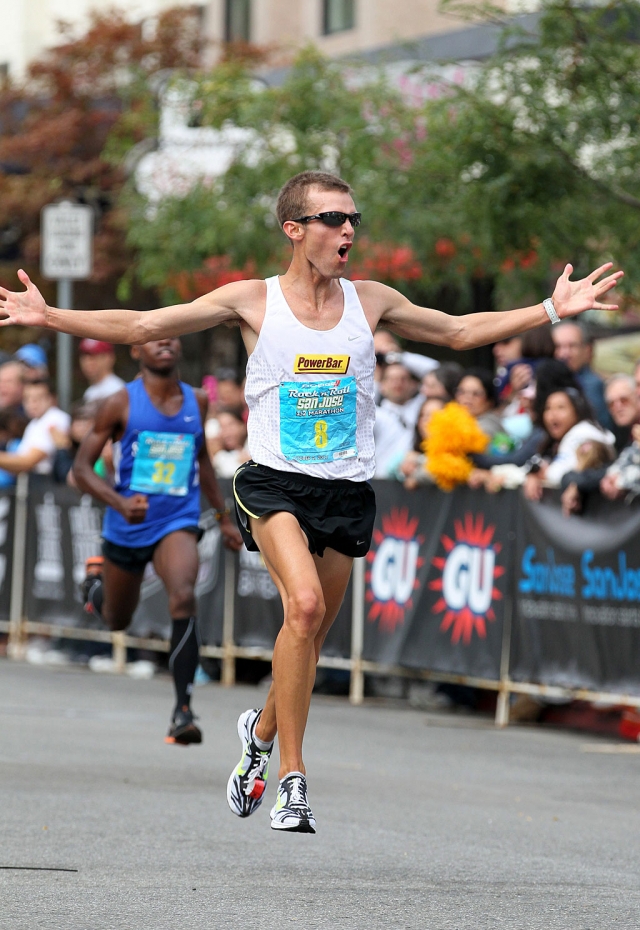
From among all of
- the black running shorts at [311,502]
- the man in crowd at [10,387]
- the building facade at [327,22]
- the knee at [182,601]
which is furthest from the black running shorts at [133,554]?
the building facade at [327,22]

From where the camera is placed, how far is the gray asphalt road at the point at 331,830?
5.97m

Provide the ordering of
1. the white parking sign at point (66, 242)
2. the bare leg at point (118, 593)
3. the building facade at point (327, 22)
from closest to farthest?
the bare leg at point (118, 593), the white parking sign at point (66, 242), the building facade at point (327, 22)

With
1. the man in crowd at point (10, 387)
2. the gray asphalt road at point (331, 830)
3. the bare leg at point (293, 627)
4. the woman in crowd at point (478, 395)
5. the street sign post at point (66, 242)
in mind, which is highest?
the street sign post at point (66, 242)

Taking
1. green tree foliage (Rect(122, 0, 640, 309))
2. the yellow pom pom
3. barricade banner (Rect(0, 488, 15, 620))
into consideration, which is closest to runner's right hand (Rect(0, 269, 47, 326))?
the yellow pom pom

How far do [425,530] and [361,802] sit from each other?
14.6 feet

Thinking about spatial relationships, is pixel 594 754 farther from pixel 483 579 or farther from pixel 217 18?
pixel 217 18

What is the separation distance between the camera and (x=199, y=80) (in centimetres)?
1998

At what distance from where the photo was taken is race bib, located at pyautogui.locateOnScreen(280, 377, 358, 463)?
271 inches

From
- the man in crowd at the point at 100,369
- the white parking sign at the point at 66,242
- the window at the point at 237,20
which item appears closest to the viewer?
the man in crowd at the point at 100,369

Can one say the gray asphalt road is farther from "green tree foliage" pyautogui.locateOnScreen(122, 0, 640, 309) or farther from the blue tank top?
"green tree foliage" pyautogui.locateOnScreen(122, 0, 640, 309)

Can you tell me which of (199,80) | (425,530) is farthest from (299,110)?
(425,530)

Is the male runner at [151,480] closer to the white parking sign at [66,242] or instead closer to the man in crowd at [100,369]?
the man in crowd at [100,369]

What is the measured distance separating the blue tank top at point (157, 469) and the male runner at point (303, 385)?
116 inches

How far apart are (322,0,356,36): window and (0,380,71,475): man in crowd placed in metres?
16.7
